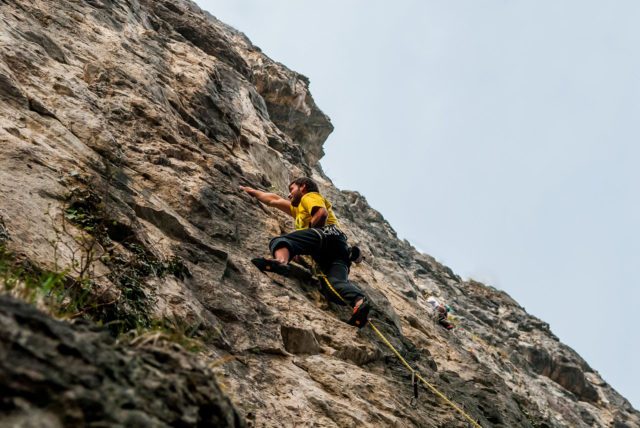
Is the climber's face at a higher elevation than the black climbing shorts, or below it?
higher

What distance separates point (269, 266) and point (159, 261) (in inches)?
82.6

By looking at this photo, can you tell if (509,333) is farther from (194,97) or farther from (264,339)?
(264,339)

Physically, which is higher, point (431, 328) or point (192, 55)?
point (192, 55)

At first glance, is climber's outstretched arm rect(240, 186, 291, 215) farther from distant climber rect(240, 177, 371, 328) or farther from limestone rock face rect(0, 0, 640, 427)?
limestone rock face rect(0, 0, 640, 427)

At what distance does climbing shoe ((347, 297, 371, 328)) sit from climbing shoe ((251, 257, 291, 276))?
1004mm

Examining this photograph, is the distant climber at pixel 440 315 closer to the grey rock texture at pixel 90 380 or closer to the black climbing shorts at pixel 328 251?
the black climbing shorts at pixel 328 251

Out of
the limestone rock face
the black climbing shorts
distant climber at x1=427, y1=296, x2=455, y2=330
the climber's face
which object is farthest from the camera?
distant climber at x1=427, y1=296, x2=455, y2=330

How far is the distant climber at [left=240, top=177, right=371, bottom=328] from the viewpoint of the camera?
793cm

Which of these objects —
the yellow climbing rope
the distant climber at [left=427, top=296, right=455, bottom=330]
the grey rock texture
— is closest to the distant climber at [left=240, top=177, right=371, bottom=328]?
the yellow climbing rope

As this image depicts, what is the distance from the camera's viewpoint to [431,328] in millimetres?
13359

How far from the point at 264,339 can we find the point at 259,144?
7.63 m

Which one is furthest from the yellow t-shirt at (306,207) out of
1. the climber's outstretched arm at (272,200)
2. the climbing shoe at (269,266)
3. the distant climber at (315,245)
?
the climbing shoe at (269,266)

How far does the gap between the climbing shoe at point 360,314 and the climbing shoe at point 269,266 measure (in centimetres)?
100

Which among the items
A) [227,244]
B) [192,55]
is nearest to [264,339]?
[227,244]
